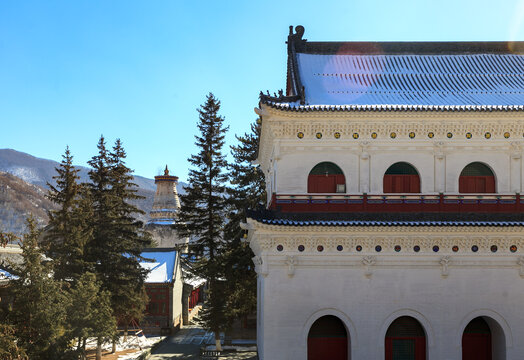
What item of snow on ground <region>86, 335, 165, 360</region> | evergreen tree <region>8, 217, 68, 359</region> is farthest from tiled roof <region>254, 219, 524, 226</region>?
snow on ground <region>86, 335, 165, 360</region>

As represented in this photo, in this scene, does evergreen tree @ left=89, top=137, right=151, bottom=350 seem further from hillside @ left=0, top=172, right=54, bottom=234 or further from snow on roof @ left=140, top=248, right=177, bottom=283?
hillside @ left=0, top=172, right=54, bottom=234

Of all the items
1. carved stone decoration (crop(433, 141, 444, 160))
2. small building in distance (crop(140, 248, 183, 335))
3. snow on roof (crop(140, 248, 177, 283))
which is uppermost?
carved stone decoration (crop(433, 141, 444, 160))

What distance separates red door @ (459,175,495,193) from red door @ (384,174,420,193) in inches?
67.8

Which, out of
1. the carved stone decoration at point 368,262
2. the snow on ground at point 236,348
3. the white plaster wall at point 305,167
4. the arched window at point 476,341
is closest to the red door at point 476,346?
the arched window at point 476,341

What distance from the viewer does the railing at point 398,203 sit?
18.9 meters

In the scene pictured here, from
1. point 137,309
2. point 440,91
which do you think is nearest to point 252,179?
point 137,309

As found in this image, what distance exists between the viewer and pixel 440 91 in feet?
70.3

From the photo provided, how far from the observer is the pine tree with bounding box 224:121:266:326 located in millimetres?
33094

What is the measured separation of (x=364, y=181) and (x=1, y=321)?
13620mm

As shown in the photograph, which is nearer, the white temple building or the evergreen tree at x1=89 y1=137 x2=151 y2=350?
the white temple building

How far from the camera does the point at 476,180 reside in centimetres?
1959

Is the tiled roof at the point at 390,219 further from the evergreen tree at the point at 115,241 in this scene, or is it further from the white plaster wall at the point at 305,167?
the evergreen tree at the point at 115,241

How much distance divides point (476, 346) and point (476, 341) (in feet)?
0.59

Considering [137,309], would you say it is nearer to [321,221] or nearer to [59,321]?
[59,321]
